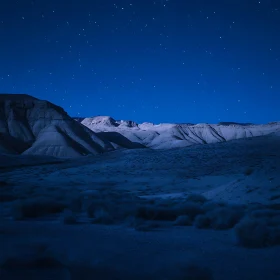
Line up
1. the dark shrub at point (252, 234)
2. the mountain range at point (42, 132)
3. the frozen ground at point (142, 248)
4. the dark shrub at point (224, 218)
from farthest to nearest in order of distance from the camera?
the mountain range at point (42, 132) → the dark shrub at point (224, 218) → the dark shrub at point (252, 234) → the frozen ground at point (142, 248)

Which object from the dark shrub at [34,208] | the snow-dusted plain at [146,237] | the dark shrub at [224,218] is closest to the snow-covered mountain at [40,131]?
the snow-dusted plain at [146,237]

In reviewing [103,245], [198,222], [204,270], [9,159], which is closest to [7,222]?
[103,245]

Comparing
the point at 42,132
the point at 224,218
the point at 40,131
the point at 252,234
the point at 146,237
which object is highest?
the point at 40,131

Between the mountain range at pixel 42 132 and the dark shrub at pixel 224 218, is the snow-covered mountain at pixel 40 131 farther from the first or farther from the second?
the dark shrub at pixel 224 218

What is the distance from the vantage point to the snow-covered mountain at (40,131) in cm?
6562

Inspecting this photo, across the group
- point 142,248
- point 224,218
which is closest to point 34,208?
point 142,248

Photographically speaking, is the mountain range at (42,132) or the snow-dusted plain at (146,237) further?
the mountain range at (42,132)

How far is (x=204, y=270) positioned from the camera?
3.18m

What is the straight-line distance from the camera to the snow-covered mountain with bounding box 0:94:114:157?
6562cm

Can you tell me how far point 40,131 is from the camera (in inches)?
2955

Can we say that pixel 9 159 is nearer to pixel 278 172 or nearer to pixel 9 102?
pixel 278 172

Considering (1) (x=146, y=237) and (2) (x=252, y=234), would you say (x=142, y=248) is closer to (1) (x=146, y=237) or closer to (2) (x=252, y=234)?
(1) (x=146, y=237)

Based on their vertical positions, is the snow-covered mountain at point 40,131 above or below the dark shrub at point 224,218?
above

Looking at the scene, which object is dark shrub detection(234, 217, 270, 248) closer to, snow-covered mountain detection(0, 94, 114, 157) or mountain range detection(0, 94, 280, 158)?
mountain range detection(0, 94, 280, 158)
